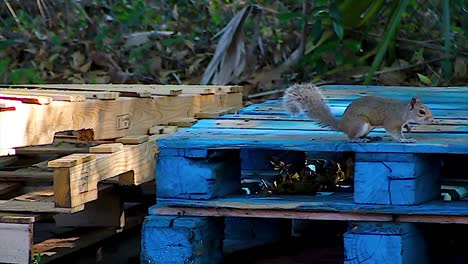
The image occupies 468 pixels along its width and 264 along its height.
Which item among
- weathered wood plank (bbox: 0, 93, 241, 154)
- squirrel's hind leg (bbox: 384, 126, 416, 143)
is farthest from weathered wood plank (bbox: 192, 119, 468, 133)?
weathered wood plank (bbox: 0, 93, 241, 154)

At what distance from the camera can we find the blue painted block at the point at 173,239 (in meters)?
3.46

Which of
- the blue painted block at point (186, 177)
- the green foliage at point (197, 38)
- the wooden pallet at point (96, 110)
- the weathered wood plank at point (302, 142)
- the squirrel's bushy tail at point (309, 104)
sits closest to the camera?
the weathered wood plank at point (302, 142)

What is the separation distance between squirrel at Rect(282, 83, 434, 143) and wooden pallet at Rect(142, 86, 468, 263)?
0.05 m

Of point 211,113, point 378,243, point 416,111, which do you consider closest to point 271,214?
point 378,243

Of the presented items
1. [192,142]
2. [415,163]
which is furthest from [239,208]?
[415,163]

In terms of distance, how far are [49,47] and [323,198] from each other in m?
4.76

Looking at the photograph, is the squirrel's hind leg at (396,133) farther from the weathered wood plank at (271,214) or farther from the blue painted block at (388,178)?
the weathered wood plank at (271,214)

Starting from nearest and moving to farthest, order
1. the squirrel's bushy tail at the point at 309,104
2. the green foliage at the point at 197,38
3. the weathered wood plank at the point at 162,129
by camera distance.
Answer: the squirrel's bushy tail at the point at 309,104
the weathered wood plank at the point at 162,129
the green foliage at the point at 197,38

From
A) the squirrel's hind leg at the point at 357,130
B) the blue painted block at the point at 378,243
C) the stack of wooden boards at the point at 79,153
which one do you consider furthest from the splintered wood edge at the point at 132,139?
the blue painted block at the point at 378,243

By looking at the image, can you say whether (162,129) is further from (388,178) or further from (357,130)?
(388,178)

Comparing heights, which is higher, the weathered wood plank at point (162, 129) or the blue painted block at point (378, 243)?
the weathered wood plank at point (162, 129)

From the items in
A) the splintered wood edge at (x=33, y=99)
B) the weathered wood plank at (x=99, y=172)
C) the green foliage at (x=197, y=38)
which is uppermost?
the green foliage at (x=197, y=38)

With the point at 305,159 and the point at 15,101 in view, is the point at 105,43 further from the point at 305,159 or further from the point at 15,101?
the point at 15,101

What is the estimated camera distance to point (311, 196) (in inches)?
144
